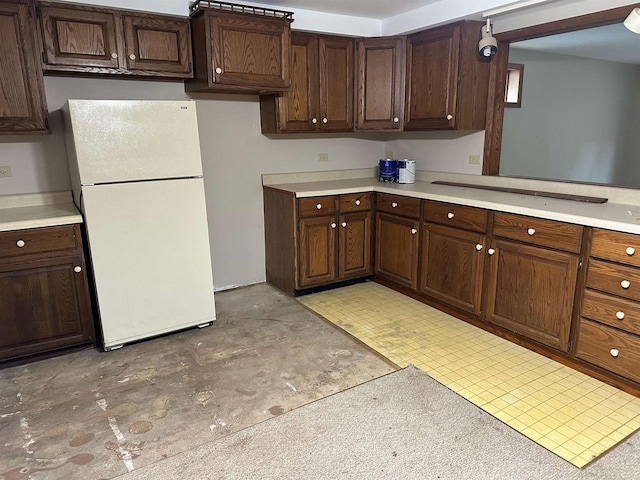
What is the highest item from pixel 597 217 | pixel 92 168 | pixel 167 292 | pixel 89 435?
pixel 92 168

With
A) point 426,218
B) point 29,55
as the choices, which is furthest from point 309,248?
point 29,55

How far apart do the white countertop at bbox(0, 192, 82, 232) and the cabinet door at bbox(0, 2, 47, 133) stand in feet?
1.67

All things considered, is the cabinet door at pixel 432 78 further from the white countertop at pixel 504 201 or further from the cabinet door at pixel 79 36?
the cabinet door at pixel 79 36

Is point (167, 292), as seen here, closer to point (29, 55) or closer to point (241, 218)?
point (241, 218)

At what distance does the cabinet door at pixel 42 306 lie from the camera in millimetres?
2615

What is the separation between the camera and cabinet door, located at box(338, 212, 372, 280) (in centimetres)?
383

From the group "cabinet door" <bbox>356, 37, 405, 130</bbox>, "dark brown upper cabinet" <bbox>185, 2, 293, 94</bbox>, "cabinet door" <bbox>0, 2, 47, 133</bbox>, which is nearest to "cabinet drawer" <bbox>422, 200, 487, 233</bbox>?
"cabinet door" <bbox>356, 37, 405, 130</bbox>

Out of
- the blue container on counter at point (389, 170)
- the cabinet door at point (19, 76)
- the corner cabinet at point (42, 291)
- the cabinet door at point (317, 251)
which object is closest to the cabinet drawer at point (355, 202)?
the cabinet door at point (317, 251)

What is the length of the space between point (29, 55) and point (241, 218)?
1892 millimetres

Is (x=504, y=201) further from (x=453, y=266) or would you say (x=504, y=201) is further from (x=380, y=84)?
(x=380, y=84)

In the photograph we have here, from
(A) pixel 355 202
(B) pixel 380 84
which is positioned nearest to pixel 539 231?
(A) pixel 355 202

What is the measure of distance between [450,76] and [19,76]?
2.91 metres

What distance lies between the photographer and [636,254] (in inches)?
85.1

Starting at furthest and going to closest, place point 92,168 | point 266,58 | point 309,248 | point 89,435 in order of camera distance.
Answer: point 309,248
point 266,58
point 92,168
point 89,435
